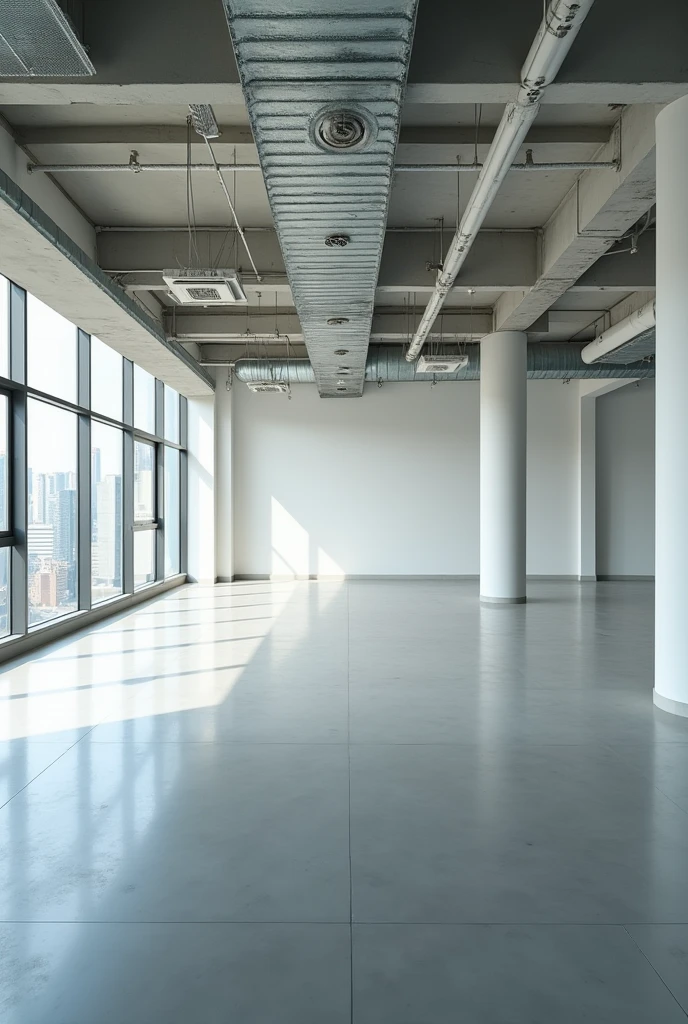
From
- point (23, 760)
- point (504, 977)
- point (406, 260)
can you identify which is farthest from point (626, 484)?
point (504, 977)

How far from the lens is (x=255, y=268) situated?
852 cm

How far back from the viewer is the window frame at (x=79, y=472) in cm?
746

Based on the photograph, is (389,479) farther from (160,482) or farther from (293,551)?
(160,482)

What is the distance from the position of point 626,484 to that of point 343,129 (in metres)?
12.5

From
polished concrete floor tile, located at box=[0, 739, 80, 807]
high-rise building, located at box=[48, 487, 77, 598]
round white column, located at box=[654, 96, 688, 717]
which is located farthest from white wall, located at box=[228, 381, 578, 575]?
polished concrete floor tile, located at box=[0, 739, 80, 807]

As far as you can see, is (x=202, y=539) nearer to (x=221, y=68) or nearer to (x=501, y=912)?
(x=221, y=68)

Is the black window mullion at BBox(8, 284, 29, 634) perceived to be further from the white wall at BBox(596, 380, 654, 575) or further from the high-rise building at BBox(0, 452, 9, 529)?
the white wall at BBox(596, 380, 654, 575)

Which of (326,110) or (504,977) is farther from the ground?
(326,110)

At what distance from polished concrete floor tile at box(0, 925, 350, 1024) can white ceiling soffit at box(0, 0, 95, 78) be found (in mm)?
3948

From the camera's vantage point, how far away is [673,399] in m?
5.23

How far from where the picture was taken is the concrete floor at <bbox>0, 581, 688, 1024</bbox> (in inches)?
91.5

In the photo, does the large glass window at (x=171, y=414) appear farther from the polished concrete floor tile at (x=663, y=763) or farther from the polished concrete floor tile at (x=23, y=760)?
the polished concrete floor tile at (x=663, y=763)

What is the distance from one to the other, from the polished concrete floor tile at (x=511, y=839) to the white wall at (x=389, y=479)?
35.4ft

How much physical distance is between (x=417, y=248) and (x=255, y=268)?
1916 millimetres
